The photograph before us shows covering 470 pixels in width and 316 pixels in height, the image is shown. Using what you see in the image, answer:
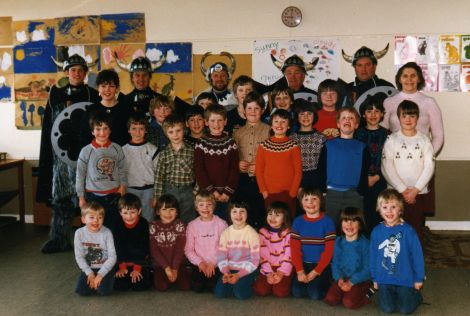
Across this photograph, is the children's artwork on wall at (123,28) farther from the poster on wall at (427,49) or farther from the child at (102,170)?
the poster on wall at (427,49)

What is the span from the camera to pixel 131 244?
129 inches

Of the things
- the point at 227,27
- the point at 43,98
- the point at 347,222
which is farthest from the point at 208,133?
the point at 43,98

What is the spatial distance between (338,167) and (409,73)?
0.96 metres

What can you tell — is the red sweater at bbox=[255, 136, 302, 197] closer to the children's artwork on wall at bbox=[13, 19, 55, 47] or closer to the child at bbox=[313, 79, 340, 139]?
the child at bbox=[313, 79, 340, 139]

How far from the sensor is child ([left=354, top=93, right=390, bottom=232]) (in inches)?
135

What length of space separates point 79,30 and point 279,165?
2956 millimetres

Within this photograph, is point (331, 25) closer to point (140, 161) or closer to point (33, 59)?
point (140, 161)

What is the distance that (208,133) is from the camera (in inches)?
138

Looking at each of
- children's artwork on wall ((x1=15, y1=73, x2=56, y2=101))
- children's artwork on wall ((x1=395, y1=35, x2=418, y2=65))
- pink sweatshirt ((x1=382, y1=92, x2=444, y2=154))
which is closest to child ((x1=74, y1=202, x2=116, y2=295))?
pink sweatshirt ((x1=382, y1=92, x2=444, y2=154))

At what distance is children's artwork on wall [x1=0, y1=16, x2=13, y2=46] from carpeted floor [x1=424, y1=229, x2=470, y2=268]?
449cm

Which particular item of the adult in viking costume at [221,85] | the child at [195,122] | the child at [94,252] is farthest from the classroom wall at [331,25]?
the child at [94,252]

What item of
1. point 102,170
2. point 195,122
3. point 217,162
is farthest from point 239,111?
point 102,170

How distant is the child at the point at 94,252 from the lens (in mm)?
3160

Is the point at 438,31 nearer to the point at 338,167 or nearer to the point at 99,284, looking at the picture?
the point at 338,167
